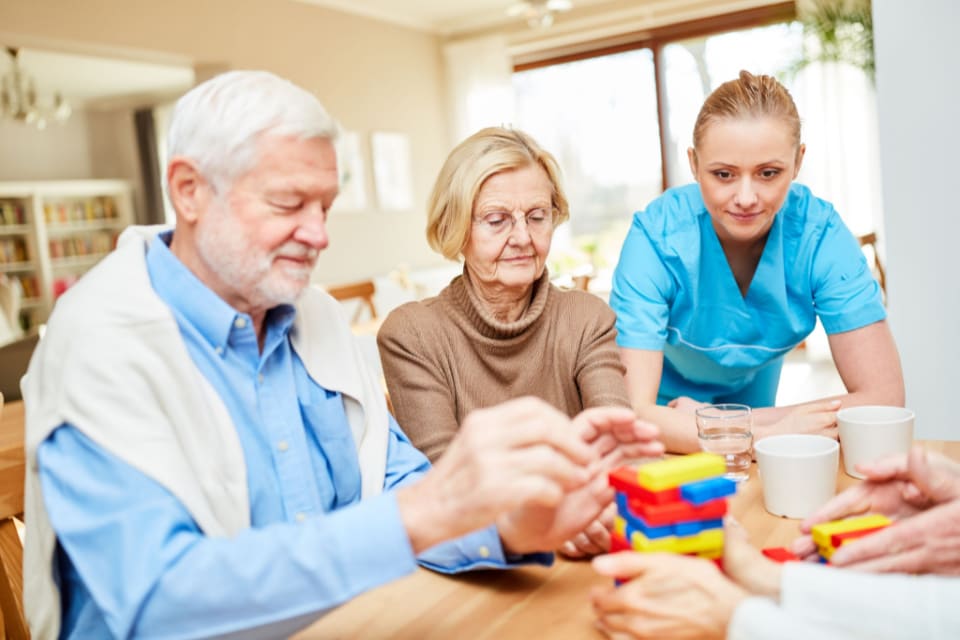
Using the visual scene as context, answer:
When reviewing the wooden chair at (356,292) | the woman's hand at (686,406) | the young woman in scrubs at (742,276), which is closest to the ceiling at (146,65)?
the wooden chair at (356,292)

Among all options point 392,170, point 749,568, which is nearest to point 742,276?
point 749,568

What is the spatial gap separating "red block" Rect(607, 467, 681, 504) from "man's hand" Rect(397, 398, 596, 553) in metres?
0.06

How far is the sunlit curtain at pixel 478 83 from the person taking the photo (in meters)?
7.06

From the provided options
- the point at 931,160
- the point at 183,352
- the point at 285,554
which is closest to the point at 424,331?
the point at 183,352

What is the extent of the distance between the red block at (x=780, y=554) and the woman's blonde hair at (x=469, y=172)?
80 centimetres

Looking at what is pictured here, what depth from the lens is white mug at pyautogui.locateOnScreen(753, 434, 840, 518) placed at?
3.58 feet

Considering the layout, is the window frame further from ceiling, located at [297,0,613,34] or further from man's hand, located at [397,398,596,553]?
man's hand, located at [397,398,596,553]

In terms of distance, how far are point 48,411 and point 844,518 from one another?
3.12 ft

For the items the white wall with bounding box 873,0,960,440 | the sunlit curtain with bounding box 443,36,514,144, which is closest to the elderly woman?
the white wall with bounding box 873,0,960,440

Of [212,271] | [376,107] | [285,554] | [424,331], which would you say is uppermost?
[376,107]

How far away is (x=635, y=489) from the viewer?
32.8 inches

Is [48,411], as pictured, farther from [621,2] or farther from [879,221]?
[621,2]

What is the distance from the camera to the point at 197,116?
94cm

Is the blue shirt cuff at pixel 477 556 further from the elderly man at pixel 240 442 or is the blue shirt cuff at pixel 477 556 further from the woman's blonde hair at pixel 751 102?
the woman's blonde hair at pixel 751 102
